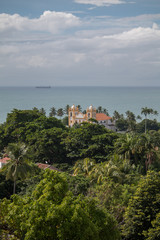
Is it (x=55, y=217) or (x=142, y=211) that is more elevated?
(x=55, y=217)

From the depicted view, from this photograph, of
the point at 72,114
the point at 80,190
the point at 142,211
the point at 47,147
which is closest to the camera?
the point at 142,211

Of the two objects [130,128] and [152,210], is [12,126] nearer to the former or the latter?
[152,210]

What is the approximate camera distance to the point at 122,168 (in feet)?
88.3

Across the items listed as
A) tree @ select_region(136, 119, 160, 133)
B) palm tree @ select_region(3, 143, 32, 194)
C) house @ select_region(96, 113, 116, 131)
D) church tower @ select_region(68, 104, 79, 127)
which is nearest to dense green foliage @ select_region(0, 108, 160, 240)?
palm tree @ select_region(3, 143, 32, 194)

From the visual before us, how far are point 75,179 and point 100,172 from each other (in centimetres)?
243

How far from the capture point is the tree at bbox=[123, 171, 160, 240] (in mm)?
16156

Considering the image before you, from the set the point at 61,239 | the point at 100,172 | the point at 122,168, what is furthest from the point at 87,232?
the point at 122,168

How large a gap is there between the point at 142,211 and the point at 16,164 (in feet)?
Answer: 34.5

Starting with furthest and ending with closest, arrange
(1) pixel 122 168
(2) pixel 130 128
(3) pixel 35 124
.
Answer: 1. (2) pixel 130 128
2. (3) pixel 35 124
3. (1) pixel 122 168

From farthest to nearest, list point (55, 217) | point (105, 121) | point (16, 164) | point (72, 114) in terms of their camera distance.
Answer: point (105, 121)
point (72, 114)
point (16, 164)
point (55, 217)

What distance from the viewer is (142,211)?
53.8 ft

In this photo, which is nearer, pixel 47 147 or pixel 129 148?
pixel 129 148

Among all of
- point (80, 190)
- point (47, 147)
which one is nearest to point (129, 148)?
point (80, 190)

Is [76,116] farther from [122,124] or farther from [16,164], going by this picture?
[16,164]
